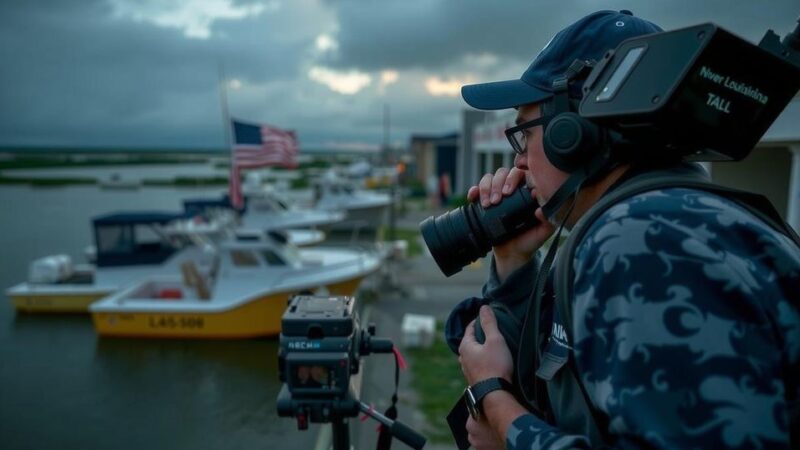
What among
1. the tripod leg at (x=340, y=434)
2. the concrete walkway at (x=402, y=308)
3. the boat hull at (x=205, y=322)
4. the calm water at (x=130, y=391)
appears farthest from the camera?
the boat hull at (x=205, y=322)

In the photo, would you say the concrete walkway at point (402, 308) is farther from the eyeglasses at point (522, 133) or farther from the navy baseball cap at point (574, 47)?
the navy baseball cap at point (574, 47)

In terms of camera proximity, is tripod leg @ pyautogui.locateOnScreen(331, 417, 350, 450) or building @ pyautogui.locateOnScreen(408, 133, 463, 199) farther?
building @ pyautogui.locateOnScreen(408, 133, 463, 199)

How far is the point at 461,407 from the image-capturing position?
1.40m

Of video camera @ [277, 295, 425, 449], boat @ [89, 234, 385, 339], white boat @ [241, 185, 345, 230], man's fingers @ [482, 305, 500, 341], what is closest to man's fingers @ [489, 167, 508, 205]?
man's fingers @ [482, 305, 500, 341]

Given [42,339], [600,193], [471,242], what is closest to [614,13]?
[600,193]

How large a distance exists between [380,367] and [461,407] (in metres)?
5.53

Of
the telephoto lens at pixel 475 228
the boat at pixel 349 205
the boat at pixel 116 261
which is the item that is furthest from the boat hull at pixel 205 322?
the boat at pixel 349 205

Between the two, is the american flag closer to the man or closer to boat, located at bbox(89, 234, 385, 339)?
boat, located at bbox(89, 234, 385, 339)

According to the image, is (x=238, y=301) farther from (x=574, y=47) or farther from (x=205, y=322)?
(x=574, y=47)

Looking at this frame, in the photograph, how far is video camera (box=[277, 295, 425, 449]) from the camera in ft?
5.27

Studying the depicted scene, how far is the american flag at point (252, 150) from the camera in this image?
33.0ft

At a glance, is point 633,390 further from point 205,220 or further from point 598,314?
point 205,220

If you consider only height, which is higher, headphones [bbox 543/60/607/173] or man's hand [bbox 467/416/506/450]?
headphones [bbox 543/60/607/173]

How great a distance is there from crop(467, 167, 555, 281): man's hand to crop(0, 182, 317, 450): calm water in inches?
125
